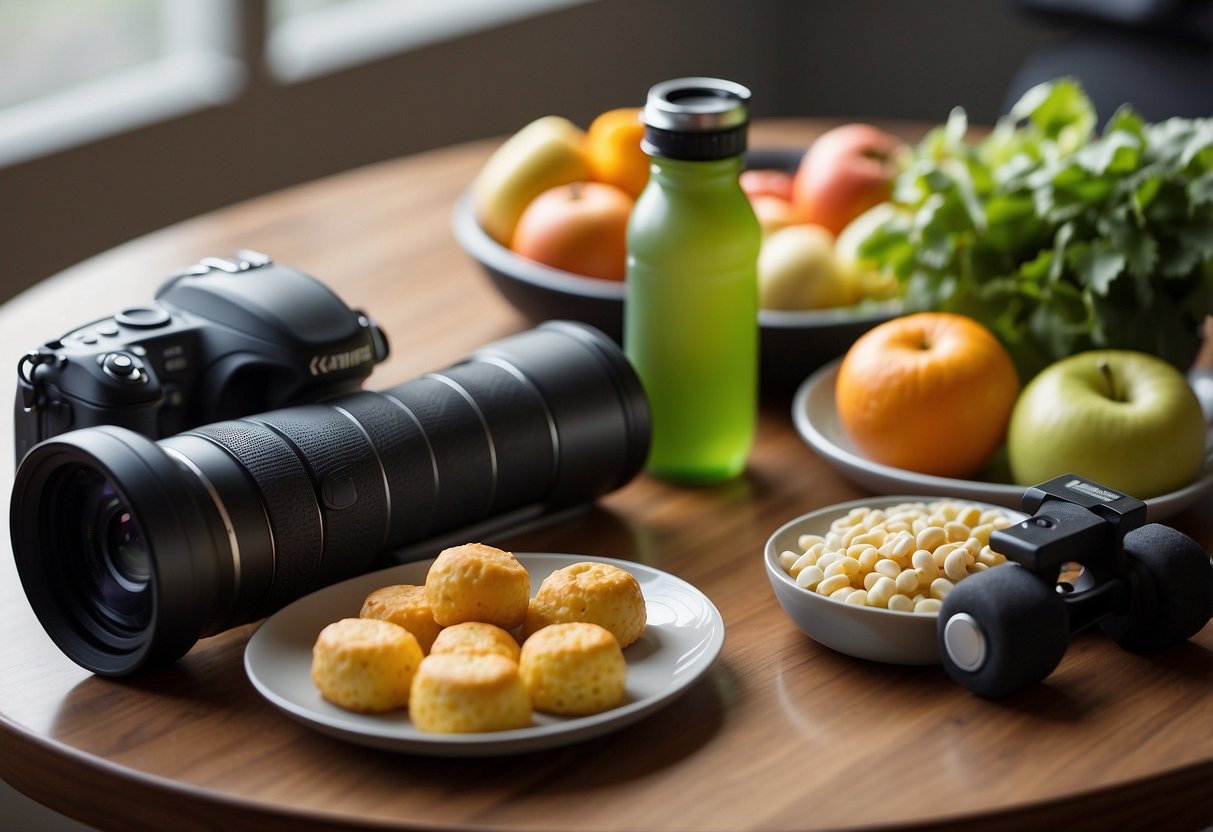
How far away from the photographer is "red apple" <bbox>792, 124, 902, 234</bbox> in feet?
4.16

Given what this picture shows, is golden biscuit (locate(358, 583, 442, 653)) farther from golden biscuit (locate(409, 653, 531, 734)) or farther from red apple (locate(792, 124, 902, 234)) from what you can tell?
red apple (locate(792, 124, 902, 234))

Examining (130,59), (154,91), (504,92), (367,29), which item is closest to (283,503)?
(154,91)

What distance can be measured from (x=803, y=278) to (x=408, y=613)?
507 mm

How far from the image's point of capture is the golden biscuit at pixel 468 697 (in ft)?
2.22

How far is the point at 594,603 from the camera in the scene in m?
0.76

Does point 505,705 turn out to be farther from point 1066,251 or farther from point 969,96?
point 969,96

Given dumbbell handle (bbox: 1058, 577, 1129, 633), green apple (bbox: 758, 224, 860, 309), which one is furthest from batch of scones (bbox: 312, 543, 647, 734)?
green apple (bbox: 758, 224, 860, 309)

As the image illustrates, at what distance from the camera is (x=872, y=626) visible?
2.51ft

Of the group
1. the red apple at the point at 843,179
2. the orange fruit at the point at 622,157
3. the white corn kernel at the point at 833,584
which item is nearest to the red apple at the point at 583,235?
the orange fruit at the point at 622,157

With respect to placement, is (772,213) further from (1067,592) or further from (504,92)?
(504,92)

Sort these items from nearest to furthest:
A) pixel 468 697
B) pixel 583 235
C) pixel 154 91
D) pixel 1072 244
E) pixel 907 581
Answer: pixel 468 697 → pixel 907 581 → pixel 1072 244 → pixel 583 235 → pixel 154 91

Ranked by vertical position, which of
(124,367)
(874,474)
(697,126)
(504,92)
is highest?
(697,126)

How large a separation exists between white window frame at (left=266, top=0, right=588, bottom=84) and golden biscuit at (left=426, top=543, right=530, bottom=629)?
174 centimetres

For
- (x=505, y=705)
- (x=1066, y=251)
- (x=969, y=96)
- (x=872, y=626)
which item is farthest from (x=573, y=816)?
(x=969, y=96)
